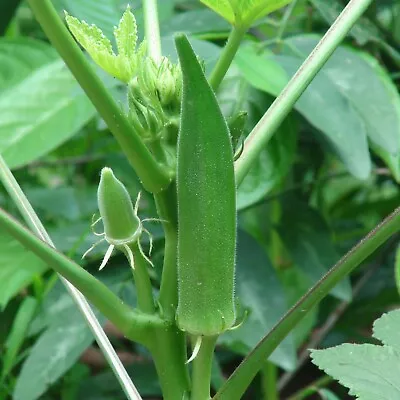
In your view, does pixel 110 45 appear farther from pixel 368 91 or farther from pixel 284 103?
pixel 368 91

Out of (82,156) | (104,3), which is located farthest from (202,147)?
(82,156)

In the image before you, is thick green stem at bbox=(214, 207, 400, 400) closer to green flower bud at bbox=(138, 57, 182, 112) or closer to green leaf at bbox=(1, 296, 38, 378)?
green flower bud at bbox=(138, 57, 182, 112)

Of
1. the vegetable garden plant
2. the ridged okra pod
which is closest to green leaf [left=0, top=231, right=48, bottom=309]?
the vegetable garden plant

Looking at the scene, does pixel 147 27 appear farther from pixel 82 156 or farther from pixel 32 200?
pixel 82 156

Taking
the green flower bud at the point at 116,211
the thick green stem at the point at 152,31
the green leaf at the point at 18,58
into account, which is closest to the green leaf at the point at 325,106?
the thick green stem at the point at 152,31

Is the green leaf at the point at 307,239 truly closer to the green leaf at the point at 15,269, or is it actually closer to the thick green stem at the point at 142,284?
the green leaf at the point at 15,269

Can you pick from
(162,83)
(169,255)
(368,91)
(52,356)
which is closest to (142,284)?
(169,255)
